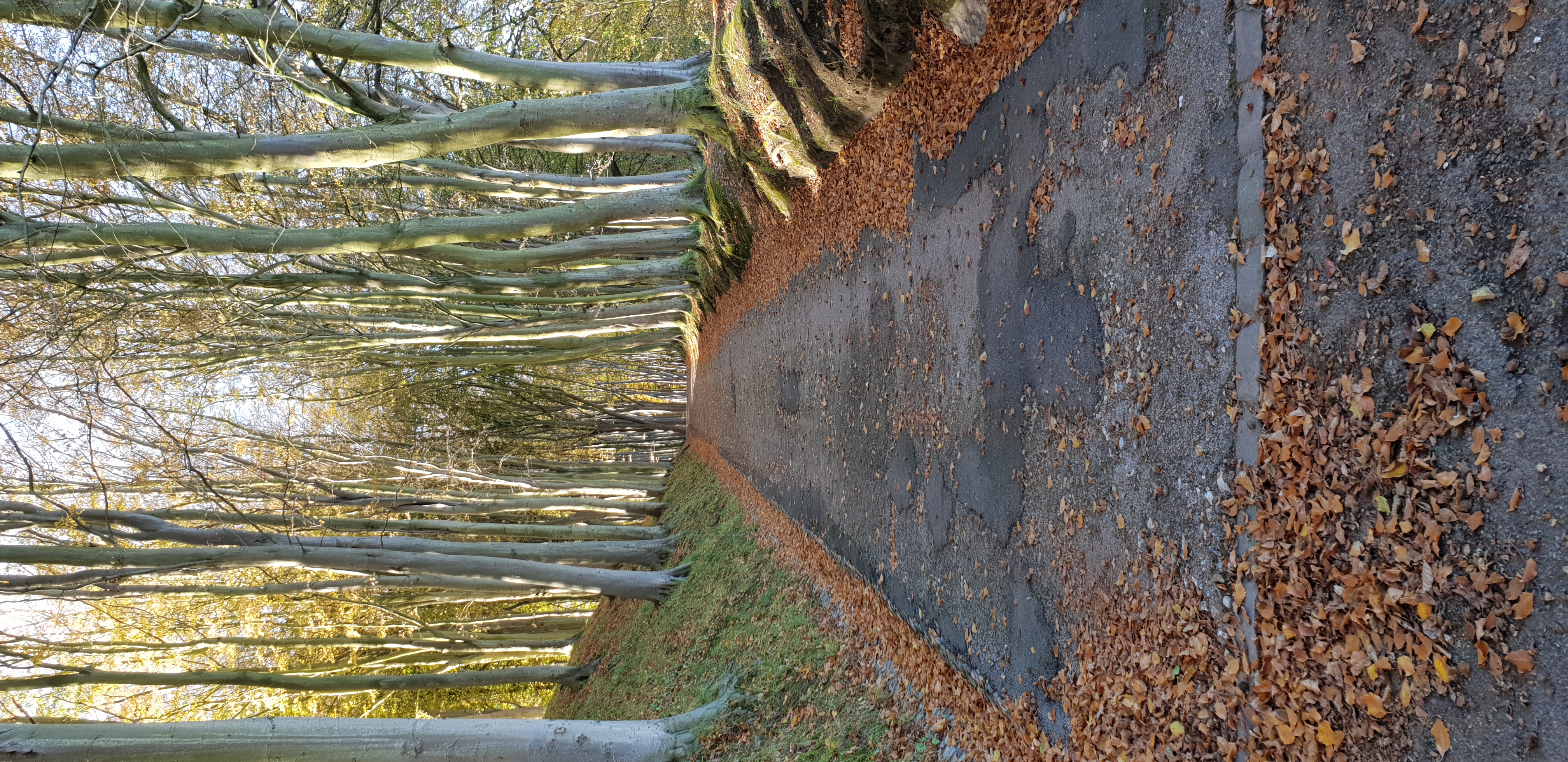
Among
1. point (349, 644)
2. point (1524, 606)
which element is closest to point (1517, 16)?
point (1524, 606)

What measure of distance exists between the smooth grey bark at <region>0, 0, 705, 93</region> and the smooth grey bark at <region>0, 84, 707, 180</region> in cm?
24

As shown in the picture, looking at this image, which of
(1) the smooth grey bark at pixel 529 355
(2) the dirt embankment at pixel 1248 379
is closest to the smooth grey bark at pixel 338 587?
(1) the smooth grey bark at pixel 529 355

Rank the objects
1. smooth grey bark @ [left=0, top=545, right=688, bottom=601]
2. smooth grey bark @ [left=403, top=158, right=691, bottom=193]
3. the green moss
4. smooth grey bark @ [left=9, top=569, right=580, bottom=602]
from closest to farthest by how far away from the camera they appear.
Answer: the green moss, smooth grey bark @ [left=0, top=545, right=688, bottom=601], smooth grey bark @ [left=9, top=569, right=580, bottom=602], smooth grey bark @ [left=403, top=158, right=691, bottom=193]

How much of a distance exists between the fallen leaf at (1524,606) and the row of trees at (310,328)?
179 inches

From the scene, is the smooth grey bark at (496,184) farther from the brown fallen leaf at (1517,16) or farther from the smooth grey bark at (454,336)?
the brown fallen leaf at (1517,16)

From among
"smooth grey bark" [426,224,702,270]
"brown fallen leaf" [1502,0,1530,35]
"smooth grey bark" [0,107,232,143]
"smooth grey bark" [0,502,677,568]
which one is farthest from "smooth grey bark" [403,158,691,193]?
"brown fallen leaf" [1502,0,1530,35]

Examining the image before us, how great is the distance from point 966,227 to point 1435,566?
2622mm

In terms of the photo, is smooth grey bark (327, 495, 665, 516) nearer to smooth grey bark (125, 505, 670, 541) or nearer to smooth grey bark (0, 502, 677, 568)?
smooth grey bark (125, 505, 670, 541)

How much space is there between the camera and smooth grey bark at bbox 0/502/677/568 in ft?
22.1

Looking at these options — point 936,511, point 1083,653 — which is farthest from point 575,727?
point 1083,653

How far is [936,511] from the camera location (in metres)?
4.45

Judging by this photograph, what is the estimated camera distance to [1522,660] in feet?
5.81

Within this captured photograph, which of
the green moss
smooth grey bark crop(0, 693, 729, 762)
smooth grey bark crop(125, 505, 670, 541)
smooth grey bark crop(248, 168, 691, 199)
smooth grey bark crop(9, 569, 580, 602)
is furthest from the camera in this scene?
smooth grey bark crop(125, 505, 670, 541)

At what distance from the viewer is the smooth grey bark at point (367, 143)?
5258mm
